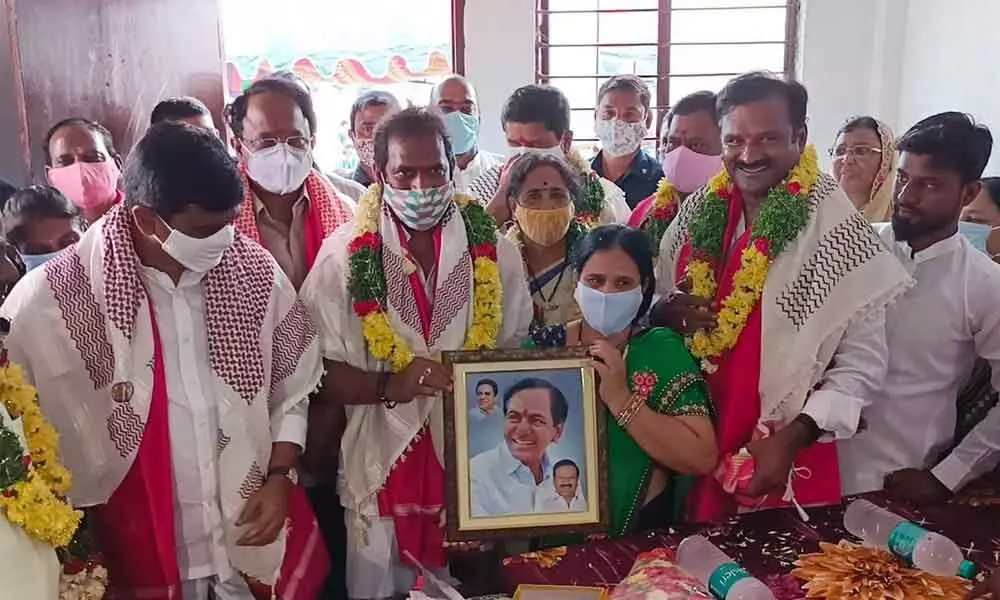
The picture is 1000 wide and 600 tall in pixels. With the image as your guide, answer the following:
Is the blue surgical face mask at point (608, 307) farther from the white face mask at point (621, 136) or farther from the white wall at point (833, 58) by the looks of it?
the white wall at point (833, 58)

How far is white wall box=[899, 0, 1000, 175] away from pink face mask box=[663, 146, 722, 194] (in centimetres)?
246

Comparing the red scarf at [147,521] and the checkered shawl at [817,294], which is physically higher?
the checkered shawl at [817,294]

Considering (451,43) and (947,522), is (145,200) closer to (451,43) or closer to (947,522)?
(947,522)

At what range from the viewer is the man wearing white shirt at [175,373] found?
2068mm

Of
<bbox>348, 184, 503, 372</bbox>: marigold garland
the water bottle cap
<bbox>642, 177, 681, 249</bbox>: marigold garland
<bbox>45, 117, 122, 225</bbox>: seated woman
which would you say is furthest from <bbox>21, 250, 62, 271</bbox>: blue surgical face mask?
the water bottle cap

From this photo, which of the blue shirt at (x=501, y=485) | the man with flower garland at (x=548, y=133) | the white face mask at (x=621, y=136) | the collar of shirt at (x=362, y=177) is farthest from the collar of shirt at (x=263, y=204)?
the white face mask at (x=621, y=136)

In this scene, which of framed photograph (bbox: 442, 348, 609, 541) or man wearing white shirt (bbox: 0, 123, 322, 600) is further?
framed photograph (bbox: 442, 348, 609, 541)

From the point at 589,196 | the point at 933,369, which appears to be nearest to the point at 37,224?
the point at 589,196

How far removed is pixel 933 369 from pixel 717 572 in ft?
3.66

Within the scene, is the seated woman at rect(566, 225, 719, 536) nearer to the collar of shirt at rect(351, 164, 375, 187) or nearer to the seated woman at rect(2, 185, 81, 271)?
the seated woman at rect(2, 185, 81, 271)

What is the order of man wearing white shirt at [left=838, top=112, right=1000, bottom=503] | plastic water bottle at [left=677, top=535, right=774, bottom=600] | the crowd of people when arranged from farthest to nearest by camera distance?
man wearing white shirt at [left=838, top=112, right=1000, bottom=503]
the crowd of people
plastic water bottle at [left=677, top=535, right=774, bottom=600]

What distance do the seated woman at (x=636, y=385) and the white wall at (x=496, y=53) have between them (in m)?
3.96

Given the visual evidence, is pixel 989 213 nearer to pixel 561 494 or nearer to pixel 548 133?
pixel 548 133

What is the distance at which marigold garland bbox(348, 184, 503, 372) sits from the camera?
8.42ft
